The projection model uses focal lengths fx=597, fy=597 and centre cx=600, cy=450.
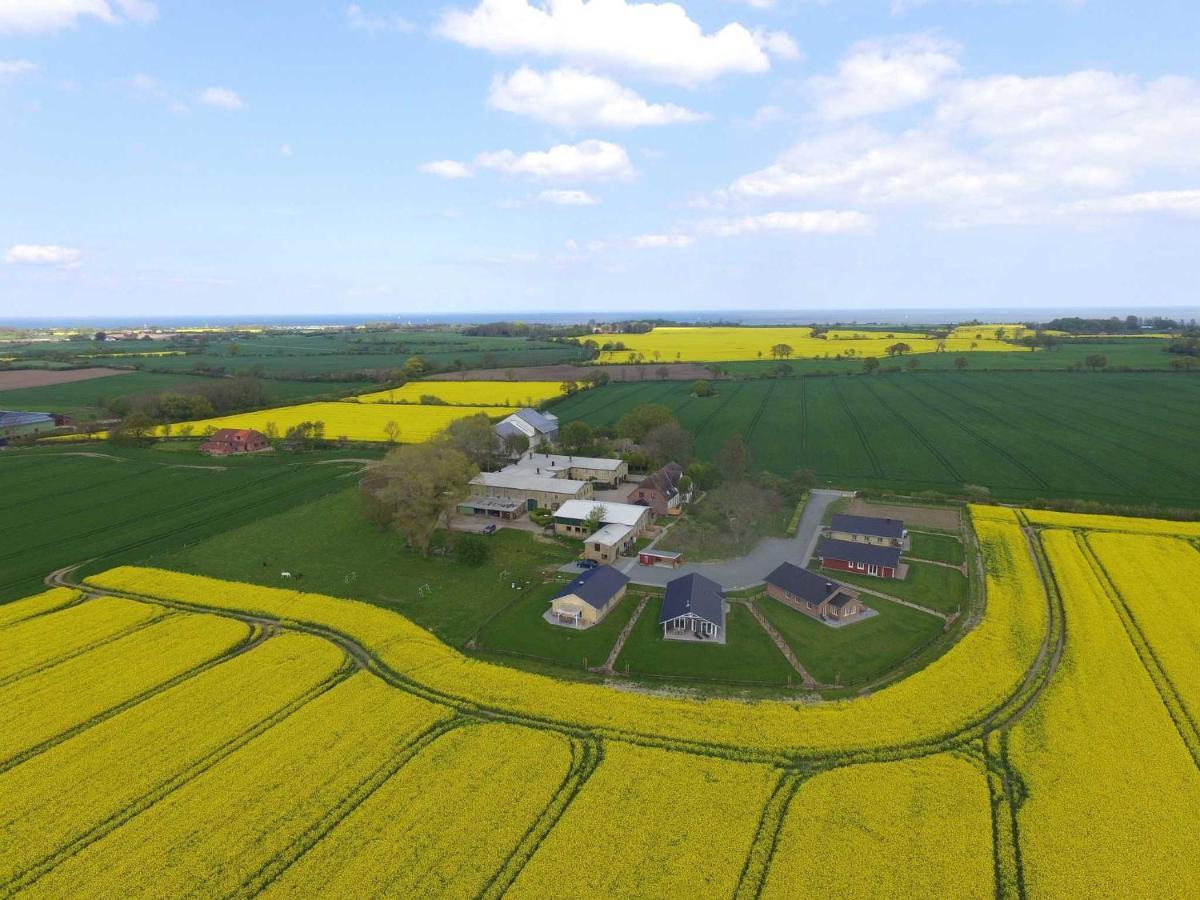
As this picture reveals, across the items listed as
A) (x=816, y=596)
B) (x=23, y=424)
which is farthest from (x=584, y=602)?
(x=23, y=424)

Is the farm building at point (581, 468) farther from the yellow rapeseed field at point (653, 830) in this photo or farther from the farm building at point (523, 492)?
the yellow rapeseed field at point (653, 830)

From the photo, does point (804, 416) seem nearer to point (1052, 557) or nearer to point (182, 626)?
point (1052, 557)

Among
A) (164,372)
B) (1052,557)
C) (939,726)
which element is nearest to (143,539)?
(939,726)

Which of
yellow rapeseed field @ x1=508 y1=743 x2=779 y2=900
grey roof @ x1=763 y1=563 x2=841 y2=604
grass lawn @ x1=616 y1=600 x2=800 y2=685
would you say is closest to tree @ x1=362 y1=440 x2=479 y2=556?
grass lawn @ x1=616 y1=600 x2=800 y2=685

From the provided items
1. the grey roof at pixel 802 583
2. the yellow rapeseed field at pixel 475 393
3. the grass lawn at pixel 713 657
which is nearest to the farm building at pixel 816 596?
the grey roof at pixel 802 583

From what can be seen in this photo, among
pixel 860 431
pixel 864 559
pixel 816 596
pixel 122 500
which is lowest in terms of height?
pixel 816 596

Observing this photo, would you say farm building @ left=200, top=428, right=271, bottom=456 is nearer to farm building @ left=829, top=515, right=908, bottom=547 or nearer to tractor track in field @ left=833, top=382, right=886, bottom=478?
farm building @ left=829, top=515, right=908, bottom=547

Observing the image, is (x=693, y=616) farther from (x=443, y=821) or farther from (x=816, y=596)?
(x=443, y=821)
